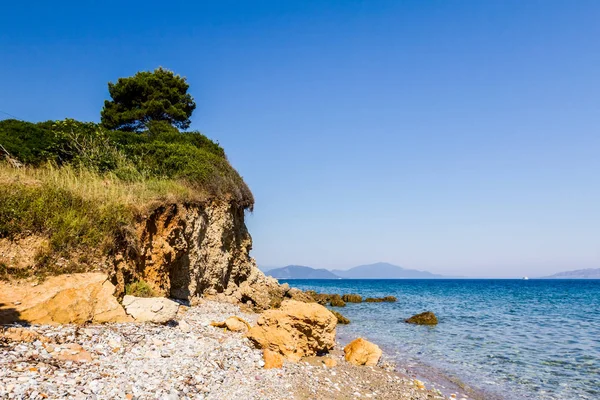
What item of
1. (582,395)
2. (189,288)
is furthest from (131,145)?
(582,395)

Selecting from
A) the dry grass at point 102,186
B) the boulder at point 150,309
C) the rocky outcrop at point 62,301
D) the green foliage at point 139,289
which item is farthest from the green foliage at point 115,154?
the boulder at point 150,309

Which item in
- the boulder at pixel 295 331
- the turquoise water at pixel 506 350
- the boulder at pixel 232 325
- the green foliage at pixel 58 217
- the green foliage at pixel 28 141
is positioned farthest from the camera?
the green foliage at pixel 28 141

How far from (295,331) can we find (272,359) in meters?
1.63

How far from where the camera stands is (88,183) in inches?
506

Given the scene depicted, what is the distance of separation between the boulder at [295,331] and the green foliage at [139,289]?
360 cm

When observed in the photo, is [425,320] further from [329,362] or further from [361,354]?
[329,362]

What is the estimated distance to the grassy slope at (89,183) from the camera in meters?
9.94

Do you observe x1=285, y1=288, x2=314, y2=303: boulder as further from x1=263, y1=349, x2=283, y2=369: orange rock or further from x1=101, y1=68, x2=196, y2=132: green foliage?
x1=263, y1=349, x2=283, y2=369: orange rock

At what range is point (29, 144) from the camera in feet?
51.4

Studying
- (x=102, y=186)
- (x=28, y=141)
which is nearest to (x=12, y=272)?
(x=102, y=186)

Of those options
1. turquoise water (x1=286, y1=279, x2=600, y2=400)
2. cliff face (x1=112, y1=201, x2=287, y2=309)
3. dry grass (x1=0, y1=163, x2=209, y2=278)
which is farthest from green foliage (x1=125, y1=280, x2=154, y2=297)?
turquoise water (x1=286, y1=279, x2=600, y2=400)

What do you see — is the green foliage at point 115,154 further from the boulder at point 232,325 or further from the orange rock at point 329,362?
the orange rock at point 329,362

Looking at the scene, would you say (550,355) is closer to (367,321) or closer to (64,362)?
(367,321)

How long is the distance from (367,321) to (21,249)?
21.0m
